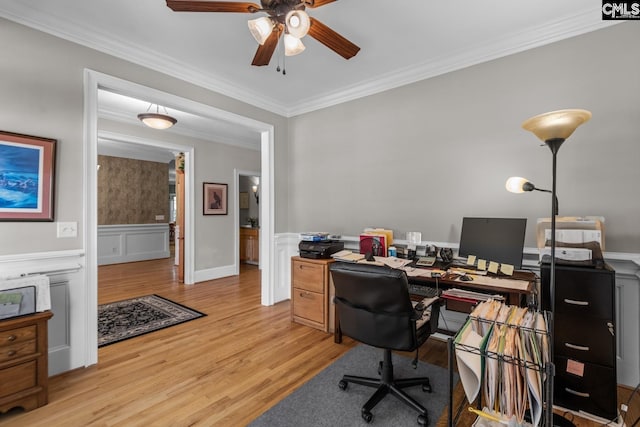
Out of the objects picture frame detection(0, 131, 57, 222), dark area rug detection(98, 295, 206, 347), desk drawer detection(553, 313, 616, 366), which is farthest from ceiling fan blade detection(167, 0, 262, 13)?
dark area rug detection(98, 295, 206, 347)

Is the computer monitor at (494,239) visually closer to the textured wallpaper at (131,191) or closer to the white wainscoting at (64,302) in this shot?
the white wainscoting at (64,302)

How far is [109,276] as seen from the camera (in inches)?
226

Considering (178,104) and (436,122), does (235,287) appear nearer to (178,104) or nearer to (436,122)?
(178,104)

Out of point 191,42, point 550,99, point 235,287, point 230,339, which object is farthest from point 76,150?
point 550,99

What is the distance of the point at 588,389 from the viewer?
6.11ft

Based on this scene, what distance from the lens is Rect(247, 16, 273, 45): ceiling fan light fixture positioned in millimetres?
1836

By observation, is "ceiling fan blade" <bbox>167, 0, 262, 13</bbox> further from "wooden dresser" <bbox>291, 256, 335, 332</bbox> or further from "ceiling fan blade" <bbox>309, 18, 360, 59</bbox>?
"wooden dresser" <bbox>291, 256, 335, 332</bbox>

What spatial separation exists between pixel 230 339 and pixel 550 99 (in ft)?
11.8

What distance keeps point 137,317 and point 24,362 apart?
170 centimetres

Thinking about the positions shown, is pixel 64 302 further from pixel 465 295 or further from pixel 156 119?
pixel 465 295

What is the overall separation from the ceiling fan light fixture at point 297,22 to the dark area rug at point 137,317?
10.5 ft

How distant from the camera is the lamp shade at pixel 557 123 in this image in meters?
1.42

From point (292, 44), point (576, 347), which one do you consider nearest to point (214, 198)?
point (292, 44)

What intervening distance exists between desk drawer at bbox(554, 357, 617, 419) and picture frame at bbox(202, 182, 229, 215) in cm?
518
